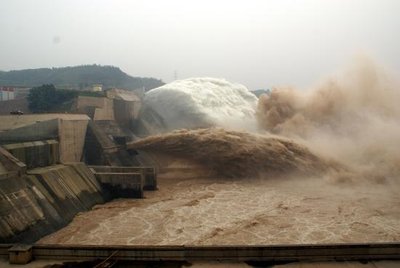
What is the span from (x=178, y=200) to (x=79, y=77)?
9953 cm

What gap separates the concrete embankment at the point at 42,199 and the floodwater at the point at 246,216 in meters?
0.60

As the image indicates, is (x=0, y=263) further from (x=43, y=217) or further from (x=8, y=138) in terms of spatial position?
(x=8, y=138)

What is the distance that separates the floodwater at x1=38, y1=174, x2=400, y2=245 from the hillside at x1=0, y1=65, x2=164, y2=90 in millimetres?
87268

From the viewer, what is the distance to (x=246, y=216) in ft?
63.3

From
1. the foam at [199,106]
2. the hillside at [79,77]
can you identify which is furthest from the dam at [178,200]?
the hillside at [79,77]

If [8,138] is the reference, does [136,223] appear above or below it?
below

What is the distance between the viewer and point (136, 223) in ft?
61.9

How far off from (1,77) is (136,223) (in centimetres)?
12310

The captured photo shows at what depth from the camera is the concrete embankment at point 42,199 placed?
1596cm

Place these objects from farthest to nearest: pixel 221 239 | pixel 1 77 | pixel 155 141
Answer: pixel 1 77, pixel 155 141, pixel 221 239

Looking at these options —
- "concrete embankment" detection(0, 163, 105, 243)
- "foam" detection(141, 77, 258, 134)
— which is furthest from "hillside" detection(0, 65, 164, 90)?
"concrete embankment" detection(0, 163, 105, 243)

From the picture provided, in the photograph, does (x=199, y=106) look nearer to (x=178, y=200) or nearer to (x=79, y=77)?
(x=178, y=200)

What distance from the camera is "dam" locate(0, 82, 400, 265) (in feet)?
34.3

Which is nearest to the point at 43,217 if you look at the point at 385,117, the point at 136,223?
the point at 136,223
